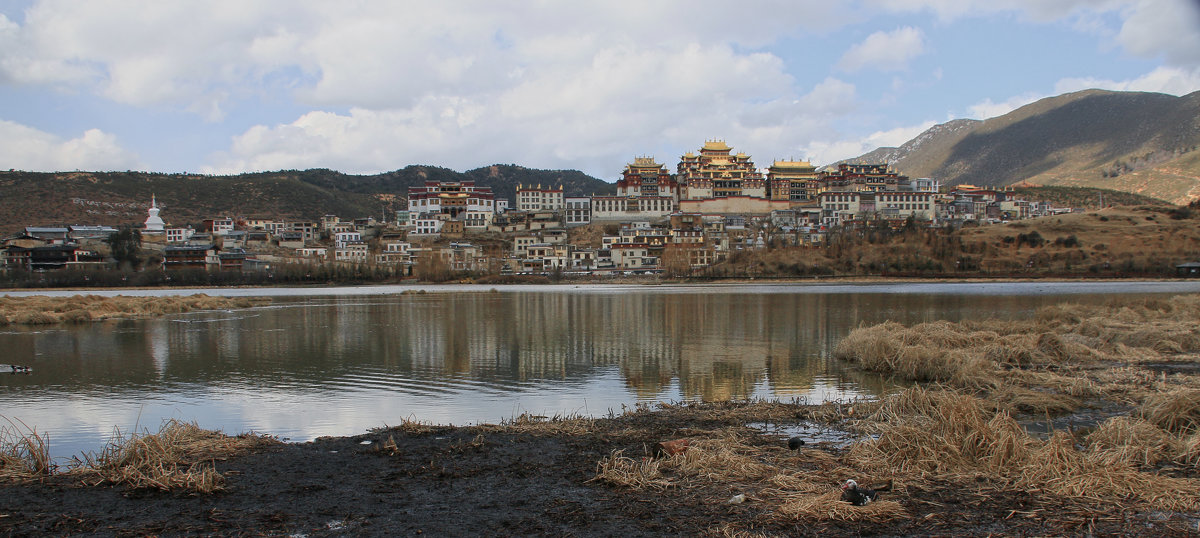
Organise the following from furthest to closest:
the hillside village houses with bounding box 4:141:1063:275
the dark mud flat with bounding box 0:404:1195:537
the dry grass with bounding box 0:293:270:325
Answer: the hillside village houses with bounding box 4:141:1063:275, the dry grass with bounding box 0:293:270:325, the dark mud flat with bounding box 0:404:1195:537

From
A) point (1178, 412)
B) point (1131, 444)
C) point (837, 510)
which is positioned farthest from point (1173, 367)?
point (837, 510)

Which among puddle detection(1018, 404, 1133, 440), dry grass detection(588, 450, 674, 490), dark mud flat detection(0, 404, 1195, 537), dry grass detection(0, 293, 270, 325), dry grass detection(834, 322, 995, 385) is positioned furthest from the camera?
dry grass detection(0, 293, 270, 325)

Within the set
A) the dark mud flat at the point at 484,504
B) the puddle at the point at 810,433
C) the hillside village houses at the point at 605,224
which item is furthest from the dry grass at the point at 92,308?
the hillside village houses at the point at 605,224

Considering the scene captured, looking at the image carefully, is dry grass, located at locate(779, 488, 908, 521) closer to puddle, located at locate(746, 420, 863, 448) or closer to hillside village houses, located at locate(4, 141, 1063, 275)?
puddle, located at locate(746, 420, 863, 448)

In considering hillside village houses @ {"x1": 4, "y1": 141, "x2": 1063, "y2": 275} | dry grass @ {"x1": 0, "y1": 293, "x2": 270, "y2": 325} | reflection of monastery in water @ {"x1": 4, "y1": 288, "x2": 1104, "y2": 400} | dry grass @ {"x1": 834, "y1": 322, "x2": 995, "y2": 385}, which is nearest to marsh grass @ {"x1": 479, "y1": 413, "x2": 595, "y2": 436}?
reflection of monastery in water @ {"x1": 4, "y1": 288, "x2": 1104, "y2": 400}

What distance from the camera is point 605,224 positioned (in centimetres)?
10044

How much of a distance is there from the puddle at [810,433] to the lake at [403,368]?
2629 millimetres

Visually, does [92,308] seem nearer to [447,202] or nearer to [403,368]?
[403,368]

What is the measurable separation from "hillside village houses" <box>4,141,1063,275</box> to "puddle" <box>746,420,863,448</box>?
2757 inches

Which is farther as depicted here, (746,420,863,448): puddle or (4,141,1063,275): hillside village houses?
(4,141,1063,275): hillside village houses

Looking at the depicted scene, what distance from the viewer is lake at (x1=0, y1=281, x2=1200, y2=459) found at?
37.2 ft

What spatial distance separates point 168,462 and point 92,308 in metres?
34.4

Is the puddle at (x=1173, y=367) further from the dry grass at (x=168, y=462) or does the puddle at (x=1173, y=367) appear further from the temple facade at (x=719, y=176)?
the temple facade at (x=719, y=176)

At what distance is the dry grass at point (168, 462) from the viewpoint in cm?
631
